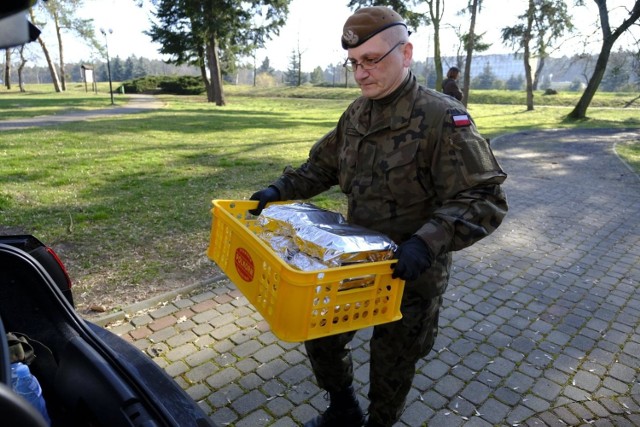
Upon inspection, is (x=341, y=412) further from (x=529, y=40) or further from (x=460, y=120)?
(x=529, y=40)

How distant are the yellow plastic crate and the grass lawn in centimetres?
273

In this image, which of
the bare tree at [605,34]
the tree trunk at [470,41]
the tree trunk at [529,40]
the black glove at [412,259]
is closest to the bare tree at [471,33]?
the tree trunk at [470,41]

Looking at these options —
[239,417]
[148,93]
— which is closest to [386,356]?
[239,417]

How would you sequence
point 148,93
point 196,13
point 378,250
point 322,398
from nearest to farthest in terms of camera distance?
point 378,250
point 322,398
point 196,13
point 148,93

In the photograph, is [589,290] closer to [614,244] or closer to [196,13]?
[614,244]

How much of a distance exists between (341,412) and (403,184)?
152 cm

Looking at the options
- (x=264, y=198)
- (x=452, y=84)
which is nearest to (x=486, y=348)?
(x=264, y=198)

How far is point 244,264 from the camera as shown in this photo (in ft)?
6.73

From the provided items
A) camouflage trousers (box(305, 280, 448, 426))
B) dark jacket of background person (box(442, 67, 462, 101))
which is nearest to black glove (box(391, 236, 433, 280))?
camouflage trousers (box(305, 280, 448, 426))

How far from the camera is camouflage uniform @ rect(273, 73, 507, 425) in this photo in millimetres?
1952

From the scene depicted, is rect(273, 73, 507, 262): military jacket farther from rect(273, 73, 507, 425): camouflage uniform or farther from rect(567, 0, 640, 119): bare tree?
rect(567, 0, 640, 119): bare tree

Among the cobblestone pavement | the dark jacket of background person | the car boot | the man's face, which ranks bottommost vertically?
the cobblestone pavement

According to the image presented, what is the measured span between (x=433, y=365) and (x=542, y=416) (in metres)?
0.81

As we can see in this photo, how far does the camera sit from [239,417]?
2.88 metres
